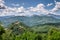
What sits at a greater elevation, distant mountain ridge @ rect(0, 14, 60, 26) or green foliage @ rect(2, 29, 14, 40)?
distant mountain ridge @ rect(0, 14, 60, 26)

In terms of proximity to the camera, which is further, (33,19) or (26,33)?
(33,19)

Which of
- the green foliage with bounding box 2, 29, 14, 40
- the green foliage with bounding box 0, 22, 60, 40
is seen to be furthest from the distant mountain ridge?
the green foliage with bounding box 2, 29, 14, 40

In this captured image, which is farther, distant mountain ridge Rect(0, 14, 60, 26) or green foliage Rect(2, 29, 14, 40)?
distant mountain ridge Rect(0, 14, 60, 26)

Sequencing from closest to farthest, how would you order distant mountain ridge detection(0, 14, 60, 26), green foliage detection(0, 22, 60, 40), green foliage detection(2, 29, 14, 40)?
green foliage detection(0, 22, 60, 40), green foliage detection(2, 29, 14, 40), distant mountain ridge detection(0, 14, 60, 26)

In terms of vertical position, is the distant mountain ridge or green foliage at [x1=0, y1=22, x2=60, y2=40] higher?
the distant mountain ridge

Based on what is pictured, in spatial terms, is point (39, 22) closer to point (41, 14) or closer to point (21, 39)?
point (41, 14)

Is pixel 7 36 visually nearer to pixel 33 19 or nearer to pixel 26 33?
pixel 26 33

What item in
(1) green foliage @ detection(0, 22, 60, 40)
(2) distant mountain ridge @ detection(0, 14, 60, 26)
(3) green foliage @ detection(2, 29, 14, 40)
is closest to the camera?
(1) green foliage @ detection(0, 22, 60, 40)

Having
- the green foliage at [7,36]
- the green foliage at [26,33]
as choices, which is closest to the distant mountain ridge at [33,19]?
the green foliage at [26,33]

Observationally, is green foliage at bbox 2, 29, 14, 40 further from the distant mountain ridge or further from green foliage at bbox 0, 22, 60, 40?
the distant mountain ridge

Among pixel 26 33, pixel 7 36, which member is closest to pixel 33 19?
pixel 26 33

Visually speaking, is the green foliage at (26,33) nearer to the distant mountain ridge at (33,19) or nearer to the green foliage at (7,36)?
the green foliage at (7,36)

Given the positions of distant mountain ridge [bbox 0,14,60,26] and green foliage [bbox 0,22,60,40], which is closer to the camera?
green foliage [bbox 0,22,60,40]
